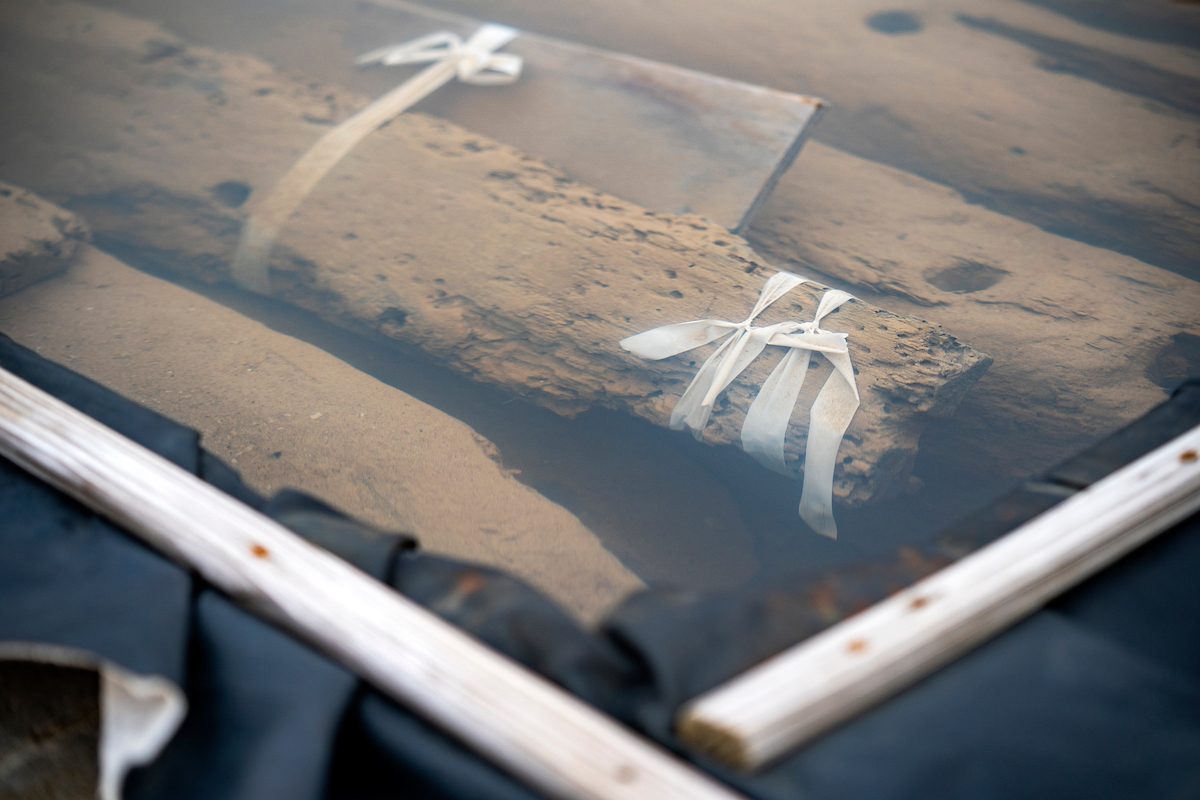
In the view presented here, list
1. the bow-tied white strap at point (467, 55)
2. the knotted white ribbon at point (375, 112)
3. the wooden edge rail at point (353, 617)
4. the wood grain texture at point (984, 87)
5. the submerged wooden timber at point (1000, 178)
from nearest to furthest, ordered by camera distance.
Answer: the wooden edge rail at point (353, 617)
the submerged wooden timber at point (1000, 178)
the knotted white ribbon at point (375, 112)
the wood grain texture at point (984, 87)
the bow-tied white strap at point (467, 55)

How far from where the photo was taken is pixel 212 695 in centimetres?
61

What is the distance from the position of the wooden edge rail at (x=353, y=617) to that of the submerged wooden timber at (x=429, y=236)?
0.75m

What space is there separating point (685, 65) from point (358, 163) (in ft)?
3.58

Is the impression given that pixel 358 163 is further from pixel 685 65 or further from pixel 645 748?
pixel 645 748

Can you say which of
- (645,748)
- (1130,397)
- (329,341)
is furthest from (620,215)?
(645,748)

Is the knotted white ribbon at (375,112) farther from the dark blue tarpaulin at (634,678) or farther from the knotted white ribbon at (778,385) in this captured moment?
the dark blue tarpaulin at (634,678)

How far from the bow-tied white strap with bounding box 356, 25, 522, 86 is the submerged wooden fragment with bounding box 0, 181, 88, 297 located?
0.83m

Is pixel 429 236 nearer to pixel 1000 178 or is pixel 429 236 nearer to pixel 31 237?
pixel 31 237

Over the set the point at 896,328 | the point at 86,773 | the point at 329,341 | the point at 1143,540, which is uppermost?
the point at 1143,540

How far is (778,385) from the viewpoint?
1.29 metres

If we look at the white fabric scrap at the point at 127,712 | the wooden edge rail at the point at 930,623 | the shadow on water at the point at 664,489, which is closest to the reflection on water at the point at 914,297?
the shadow on water at the point at 664,489

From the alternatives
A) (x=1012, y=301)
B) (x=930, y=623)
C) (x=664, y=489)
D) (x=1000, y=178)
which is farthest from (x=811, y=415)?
(x=1000, y=178)

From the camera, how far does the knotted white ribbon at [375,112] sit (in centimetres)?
169

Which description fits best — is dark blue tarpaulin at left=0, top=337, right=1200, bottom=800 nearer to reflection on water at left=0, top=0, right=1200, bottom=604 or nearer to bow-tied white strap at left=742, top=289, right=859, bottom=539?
reflection on water at left=0, top=0, right=1200, bottom=604
